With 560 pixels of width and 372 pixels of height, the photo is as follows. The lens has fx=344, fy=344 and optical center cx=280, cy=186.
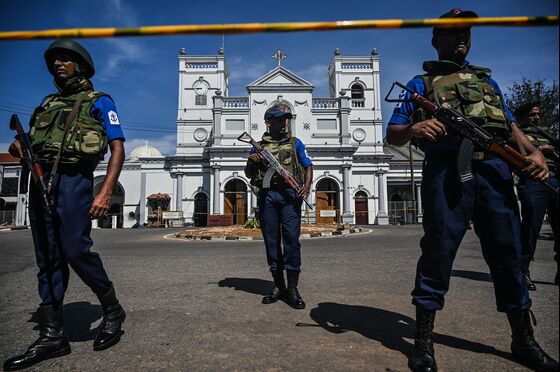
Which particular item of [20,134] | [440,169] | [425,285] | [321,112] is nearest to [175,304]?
[20,134]

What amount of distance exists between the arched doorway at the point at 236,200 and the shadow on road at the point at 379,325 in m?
24.0

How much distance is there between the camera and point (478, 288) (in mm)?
3641

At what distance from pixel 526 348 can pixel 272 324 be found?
150 cm

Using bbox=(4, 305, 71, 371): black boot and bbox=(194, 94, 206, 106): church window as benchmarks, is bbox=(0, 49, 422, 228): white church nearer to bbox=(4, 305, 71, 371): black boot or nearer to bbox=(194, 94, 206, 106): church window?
bbox=(194, 94, 206, 106): church window

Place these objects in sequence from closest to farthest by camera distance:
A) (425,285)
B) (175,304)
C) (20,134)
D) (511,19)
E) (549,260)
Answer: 1. (511,19)
2. (425,285)
3. (20,134)
4. (175,304)
5. (549,260)

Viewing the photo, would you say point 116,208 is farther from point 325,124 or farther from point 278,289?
point 278,289

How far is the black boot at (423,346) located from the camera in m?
1.71

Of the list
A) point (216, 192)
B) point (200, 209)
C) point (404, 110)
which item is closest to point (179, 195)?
point (200, 209)

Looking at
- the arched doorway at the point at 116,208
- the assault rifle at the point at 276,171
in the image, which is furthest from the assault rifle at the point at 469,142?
the arched doorway at the point at 116,208

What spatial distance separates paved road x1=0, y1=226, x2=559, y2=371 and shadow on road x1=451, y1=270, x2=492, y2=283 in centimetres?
2

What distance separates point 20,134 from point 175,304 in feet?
5.73

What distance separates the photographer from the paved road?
6.04ft

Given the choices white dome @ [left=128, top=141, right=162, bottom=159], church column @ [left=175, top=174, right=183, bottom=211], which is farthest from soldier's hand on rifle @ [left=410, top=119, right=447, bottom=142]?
white dome @ [left=128, top=141, right=162, bottom=159]

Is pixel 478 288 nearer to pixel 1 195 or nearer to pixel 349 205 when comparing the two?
pixel 349 205
